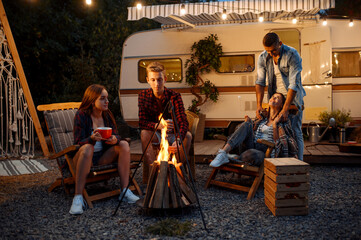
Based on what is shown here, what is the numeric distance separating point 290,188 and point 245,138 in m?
1.16

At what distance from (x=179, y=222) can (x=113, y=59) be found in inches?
345

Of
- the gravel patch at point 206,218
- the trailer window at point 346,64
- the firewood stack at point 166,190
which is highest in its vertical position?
the trailer window at point 346,64

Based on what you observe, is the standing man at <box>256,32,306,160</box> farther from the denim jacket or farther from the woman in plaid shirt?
the woman in plaid shirt

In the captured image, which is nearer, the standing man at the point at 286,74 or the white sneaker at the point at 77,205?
the white sneaker at the point at 77,205

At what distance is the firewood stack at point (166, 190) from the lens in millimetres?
3211

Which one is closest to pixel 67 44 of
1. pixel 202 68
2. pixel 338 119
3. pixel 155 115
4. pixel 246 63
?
pixel 202 68

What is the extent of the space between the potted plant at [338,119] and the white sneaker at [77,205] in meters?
5.01

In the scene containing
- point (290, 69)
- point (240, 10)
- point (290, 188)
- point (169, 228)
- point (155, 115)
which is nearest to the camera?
point (169, 228)

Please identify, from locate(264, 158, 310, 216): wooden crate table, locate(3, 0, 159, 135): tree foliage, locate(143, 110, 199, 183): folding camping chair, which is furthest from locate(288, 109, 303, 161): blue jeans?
locate(3, 0, 159, 135): tree foliage

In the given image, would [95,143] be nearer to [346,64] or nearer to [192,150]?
[192,150]

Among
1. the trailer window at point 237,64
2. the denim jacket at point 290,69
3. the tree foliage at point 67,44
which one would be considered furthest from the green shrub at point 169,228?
the tree foliage at point 67,44

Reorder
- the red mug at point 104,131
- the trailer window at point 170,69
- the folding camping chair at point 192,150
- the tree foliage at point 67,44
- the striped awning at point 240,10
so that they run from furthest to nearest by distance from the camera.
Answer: the tree foliage at point 67,44, the trailer window at point 170,69, the striped awning at point 240,10, the folding camping chair at point 192,150, the red mug at point 104,131

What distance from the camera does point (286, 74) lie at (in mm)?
4410

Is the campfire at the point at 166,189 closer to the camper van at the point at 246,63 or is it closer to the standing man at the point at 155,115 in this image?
the standing man at the point at 155,115
